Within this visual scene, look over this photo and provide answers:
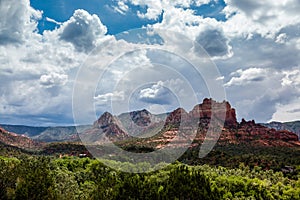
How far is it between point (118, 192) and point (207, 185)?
10.4 metres

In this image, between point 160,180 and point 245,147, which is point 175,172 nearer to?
point 160,180

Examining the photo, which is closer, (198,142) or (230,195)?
(230,195)

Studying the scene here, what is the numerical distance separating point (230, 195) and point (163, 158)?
2084 centimetres

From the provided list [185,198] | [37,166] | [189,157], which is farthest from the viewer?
[189,157]

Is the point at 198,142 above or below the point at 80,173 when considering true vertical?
above

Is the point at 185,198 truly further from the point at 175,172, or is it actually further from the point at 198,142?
the point at 198,142

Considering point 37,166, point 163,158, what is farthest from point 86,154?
point 37,166

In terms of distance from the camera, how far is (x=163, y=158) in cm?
6312

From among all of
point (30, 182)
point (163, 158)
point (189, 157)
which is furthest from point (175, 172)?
point (189, 157)

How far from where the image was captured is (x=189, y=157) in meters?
85.6

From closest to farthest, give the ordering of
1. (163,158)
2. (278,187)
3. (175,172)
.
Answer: (175,172) → (278,187) → (163,158)

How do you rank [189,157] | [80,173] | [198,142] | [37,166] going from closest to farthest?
[37,166], [80,173], [189,157], [198,142]

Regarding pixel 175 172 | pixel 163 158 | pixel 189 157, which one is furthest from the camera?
pixel 189 157

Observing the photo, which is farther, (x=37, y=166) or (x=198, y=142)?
(x=198, y=142)
